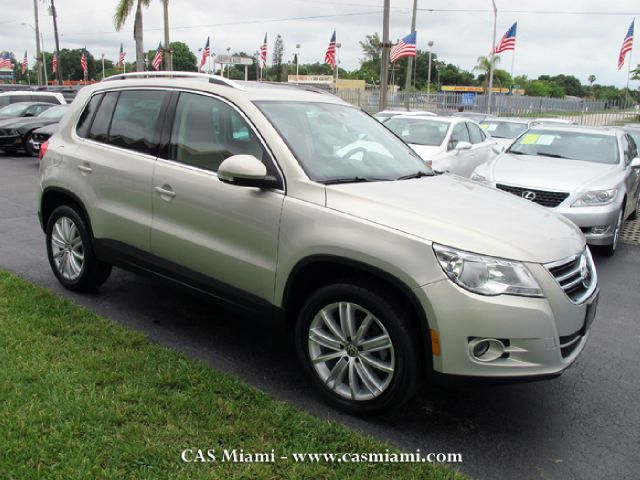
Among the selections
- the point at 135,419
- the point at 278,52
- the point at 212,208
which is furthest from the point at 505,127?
the point at 278,52

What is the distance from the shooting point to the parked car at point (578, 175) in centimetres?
707

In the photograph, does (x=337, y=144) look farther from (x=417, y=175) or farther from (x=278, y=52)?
(x=278, y=52)

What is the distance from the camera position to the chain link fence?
94.8 feet

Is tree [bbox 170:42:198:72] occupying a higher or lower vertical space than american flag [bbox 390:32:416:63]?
higher

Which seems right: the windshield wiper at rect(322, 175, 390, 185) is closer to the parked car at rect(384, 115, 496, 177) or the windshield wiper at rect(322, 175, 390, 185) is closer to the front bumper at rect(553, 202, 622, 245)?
the front bumper at rect(553, 202, 622, 245)

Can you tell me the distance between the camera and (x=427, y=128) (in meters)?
11.0

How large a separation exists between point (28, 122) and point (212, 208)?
14426mm

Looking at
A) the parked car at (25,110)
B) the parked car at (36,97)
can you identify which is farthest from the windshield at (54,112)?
the parked car at (36,97)

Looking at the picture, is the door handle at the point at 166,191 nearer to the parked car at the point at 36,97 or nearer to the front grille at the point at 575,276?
the front grille at the point at 575,276

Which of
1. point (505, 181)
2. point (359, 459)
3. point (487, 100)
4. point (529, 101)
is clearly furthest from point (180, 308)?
point (529, 101)

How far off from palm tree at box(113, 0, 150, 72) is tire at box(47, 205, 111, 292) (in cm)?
2148

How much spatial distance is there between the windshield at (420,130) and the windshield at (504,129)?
6404 millimetres

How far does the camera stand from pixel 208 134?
13.2ft

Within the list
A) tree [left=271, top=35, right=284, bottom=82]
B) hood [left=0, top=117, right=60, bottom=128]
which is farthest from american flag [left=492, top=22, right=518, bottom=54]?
tree [left=271, top=35, right=284, bottom=82]
